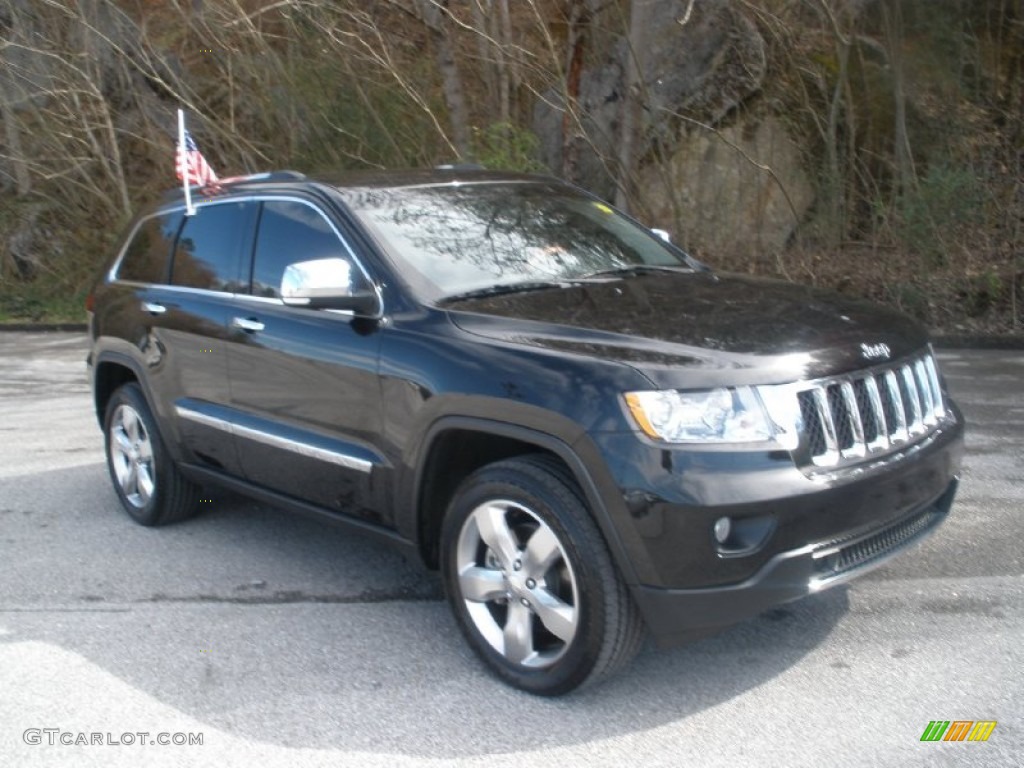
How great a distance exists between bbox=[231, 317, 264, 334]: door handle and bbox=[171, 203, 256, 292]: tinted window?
0.21 metres

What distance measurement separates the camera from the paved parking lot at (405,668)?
3801mm

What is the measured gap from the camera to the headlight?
3.72m

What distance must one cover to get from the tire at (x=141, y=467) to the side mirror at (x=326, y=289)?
1999 mm

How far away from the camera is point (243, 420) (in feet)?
17.7

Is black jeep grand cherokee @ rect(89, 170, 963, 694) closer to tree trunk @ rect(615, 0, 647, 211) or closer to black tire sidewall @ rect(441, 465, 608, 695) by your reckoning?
black tire sidewall @ rect(441, 465, 608, 695)

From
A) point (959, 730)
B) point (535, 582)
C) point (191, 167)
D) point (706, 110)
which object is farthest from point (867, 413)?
point (706, 110)

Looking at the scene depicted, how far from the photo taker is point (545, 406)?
393cm

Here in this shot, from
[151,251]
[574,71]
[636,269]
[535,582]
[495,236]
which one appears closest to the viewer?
[535,582]

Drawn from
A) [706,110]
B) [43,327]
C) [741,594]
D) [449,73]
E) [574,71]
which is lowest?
[43,327]

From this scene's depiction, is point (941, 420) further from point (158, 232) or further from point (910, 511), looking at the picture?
point (158, 232)

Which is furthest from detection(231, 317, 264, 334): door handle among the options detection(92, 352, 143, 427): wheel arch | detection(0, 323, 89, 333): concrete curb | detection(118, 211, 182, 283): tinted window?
detection(0, 323, 89, 333): concrete curb

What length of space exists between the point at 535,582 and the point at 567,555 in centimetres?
23

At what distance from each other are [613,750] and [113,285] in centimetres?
440

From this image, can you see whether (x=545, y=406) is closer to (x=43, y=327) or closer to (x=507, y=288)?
(x=507, y=288)
